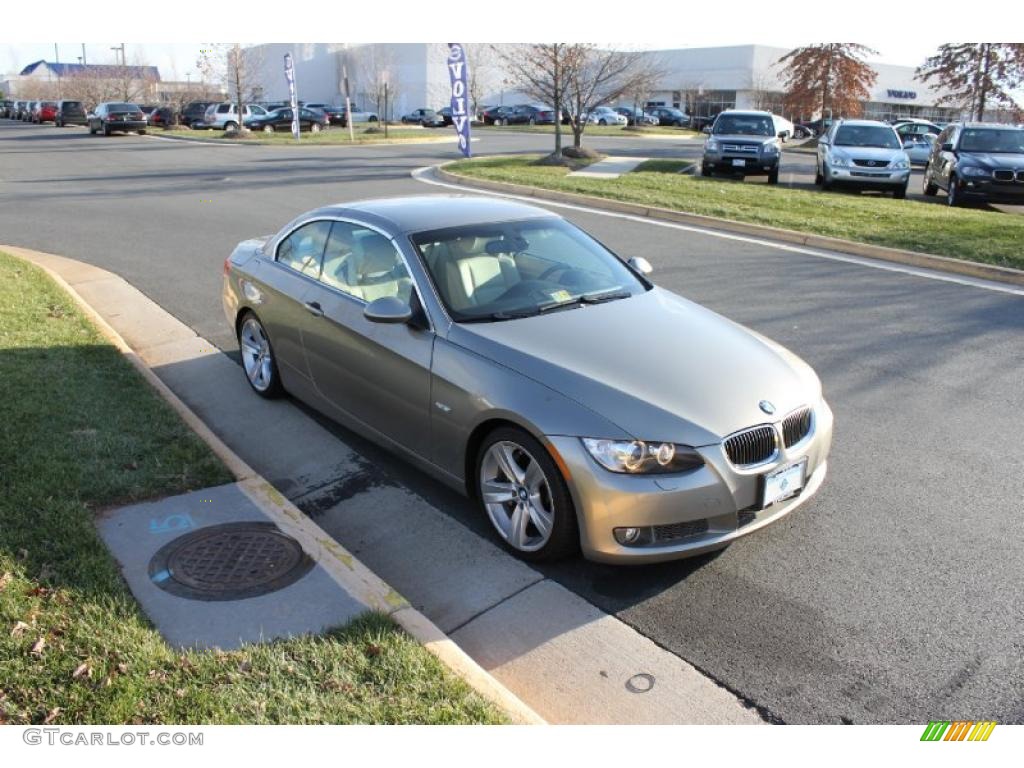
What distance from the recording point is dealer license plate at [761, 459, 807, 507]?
3.88 m

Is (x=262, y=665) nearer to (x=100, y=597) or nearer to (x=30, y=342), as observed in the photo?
(x=100, y=597)

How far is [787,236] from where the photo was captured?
12.5 meters

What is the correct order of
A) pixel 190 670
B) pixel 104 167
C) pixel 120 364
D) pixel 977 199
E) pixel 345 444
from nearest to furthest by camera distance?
pixel 190 670 < pixel 345 444 < pixel 120 364 < pixel 977 199 < pixel 104 167

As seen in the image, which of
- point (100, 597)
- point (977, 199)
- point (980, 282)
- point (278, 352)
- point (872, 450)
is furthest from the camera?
point (977, 199)

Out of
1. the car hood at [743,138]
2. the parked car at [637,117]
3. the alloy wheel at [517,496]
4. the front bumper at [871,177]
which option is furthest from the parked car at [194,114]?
the alloy wheel at [517,496]

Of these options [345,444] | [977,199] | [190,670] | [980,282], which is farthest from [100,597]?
[977,199]

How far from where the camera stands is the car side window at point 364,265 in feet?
16.3

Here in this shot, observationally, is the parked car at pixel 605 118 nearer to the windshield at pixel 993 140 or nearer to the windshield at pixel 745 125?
the windshield at pixel 745 125

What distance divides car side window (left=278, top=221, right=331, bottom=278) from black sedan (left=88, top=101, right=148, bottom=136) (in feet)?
129

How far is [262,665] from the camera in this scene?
10.6 feet

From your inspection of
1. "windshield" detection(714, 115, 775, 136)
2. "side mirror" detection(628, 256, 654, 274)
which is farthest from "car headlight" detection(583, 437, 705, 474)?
"windshield" detection(714, 115, 775, 136)

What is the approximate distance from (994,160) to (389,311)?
50.6 ft

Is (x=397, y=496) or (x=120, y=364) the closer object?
(x=397, y=496)

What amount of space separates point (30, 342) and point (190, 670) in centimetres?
484
